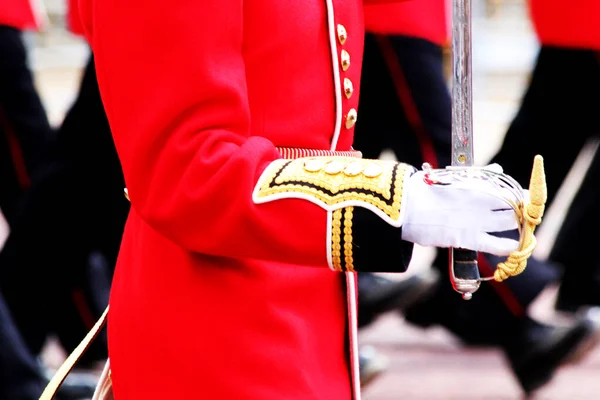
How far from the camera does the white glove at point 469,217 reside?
4.08 ft

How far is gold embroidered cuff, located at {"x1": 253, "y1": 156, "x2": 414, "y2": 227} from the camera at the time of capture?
1.28 meters

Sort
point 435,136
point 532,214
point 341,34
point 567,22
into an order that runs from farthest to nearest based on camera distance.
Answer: point 435,136
point 567,22
point 341,34
point 532,214

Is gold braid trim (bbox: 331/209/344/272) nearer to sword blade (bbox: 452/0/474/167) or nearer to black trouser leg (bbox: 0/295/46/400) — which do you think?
sword blade (bbox: 452/0/474/167)

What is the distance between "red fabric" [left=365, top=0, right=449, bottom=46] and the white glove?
242cm

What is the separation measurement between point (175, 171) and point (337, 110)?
29 centimetres

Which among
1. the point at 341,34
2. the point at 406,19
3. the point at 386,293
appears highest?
the point at 341,34

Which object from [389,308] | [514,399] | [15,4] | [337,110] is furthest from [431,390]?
[337,110]

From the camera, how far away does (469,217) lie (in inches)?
49.1

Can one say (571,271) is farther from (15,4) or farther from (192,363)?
(192,363)

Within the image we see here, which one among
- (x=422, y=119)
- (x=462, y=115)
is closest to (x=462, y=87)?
(x=462, y=115)

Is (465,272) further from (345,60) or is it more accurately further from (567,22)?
(567,22)

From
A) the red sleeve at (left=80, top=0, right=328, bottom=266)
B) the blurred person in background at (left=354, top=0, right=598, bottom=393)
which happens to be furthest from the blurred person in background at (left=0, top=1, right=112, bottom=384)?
the red sleeve at (left=80, top=0, right=328, bottom=266)

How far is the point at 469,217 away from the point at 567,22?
7.38 ft

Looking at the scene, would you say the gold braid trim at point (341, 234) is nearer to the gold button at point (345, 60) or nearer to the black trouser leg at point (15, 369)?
the gold button at point (345, 60)
